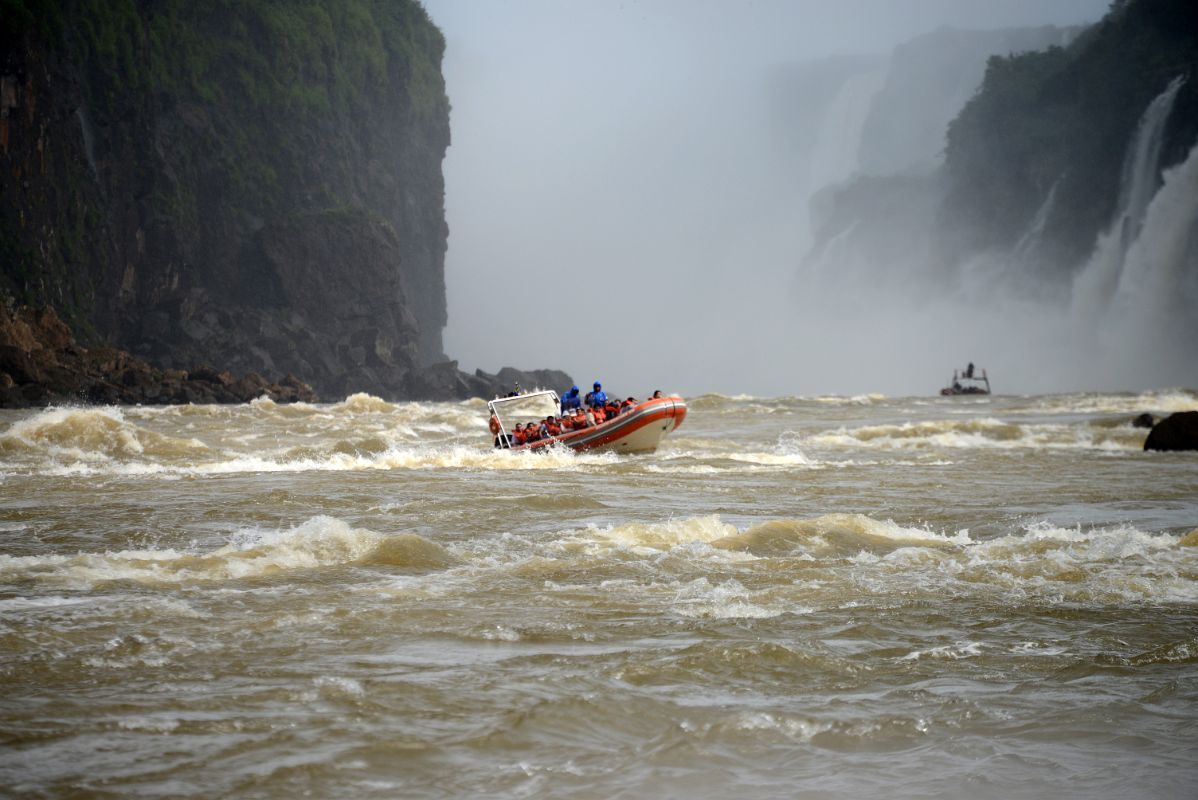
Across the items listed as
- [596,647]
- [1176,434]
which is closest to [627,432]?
[1176,434]

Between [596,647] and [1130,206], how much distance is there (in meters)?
88.9

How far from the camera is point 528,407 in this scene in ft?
87.4

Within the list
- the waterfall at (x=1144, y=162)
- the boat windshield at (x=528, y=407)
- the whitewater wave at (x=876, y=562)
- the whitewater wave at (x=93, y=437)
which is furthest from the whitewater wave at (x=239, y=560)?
the waterfall at (x=1144, y=162)

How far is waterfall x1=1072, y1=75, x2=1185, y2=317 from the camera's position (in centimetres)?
8056

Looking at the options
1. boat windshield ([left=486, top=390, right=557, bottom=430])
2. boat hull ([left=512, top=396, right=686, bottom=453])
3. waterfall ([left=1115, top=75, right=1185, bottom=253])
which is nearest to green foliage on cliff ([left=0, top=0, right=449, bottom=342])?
boat windshield ([left=486, top=390, right=557, bottom=430])

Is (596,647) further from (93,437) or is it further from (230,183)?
(230,183)

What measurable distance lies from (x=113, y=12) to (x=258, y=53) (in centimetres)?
2344

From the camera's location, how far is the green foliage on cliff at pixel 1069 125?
294ft

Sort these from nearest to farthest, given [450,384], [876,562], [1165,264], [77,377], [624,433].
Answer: [876,562] < [624,433] < [77,377] < [1165,264] < [450,384]

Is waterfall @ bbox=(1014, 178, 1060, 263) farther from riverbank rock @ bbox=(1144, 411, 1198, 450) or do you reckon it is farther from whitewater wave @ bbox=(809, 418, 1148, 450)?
riverbank rock @ bbox=(1144, 411, 1198, 450)

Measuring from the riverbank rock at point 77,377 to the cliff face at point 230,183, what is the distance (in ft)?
18.3

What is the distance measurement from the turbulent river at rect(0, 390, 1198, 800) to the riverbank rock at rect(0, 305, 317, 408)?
4908cm

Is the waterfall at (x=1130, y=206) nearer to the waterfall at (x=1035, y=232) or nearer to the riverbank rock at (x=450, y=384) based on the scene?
the waterfall at (x=1035, y=232)

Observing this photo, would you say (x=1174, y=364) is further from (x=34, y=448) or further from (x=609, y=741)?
(x=609, y=741)
